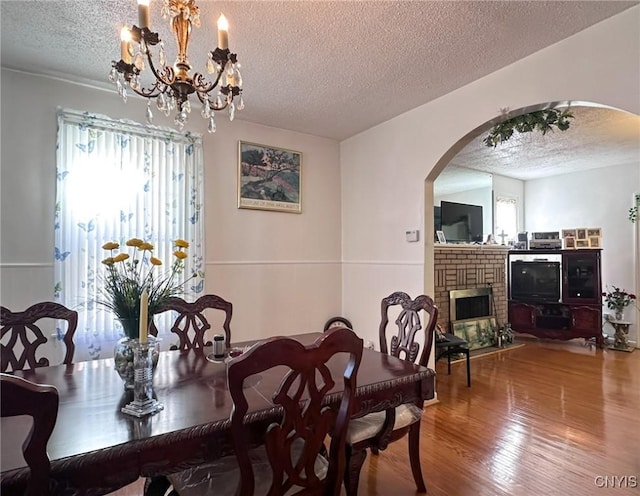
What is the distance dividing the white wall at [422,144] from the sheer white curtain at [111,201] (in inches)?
67.5

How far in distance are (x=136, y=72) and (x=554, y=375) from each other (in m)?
4.79

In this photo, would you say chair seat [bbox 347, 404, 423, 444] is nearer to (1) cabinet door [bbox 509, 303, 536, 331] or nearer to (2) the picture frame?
(2) the picture frame

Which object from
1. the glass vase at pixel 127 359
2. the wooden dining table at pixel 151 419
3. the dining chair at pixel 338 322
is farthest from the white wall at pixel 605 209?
the glass vase at pixel 127 359

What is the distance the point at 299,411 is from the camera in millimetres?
1188

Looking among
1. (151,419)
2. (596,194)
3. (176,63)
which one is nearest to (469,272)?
(596,194)

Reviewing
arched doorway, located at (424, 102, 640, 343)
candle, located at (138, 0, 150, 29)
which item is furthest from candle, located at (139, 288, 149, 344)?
arched doorway, located at (424, 102, 640, 343)

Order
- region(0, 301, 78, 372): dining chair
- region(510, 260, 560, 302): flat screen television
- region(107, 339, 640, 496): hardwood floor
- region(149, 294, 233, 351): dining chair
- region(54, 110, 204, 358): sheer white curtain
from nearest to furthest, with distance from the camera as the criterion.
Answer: region(0, 301, 78, 372): dining chair < region(107, 339, 640, 496): hardwood floor < region(149, 294, 233, 351): dining chair < region(54, 110, 204, 358): sheer white curtain < region(510, 260, 560, 302): flat screen television

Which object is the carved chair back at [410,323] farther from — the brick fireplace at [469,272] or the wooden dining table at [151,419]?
the brick fireplace at [469,272]

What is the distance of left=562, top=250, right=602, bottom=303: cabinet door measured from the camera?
208 inches

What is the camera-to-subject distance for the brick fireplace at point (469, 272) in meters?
4.90

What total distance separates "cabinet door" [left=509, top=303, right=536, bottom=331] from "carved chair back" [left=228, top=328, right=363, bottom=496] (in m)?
5.59

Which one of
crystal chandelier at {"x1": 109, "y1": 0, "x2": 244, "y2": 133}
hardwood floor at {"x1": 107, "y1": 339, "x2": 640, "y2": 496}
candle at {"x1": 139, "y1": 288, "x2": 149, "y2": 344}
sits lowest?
hardwood floor at {"x1": 107, "y1": 339, "x2": 640, "y2": 496}

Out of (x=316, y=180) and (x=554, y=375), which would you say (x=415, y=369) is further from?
A: (x=554, y=375)

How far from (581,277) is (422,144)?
13.3 feet
